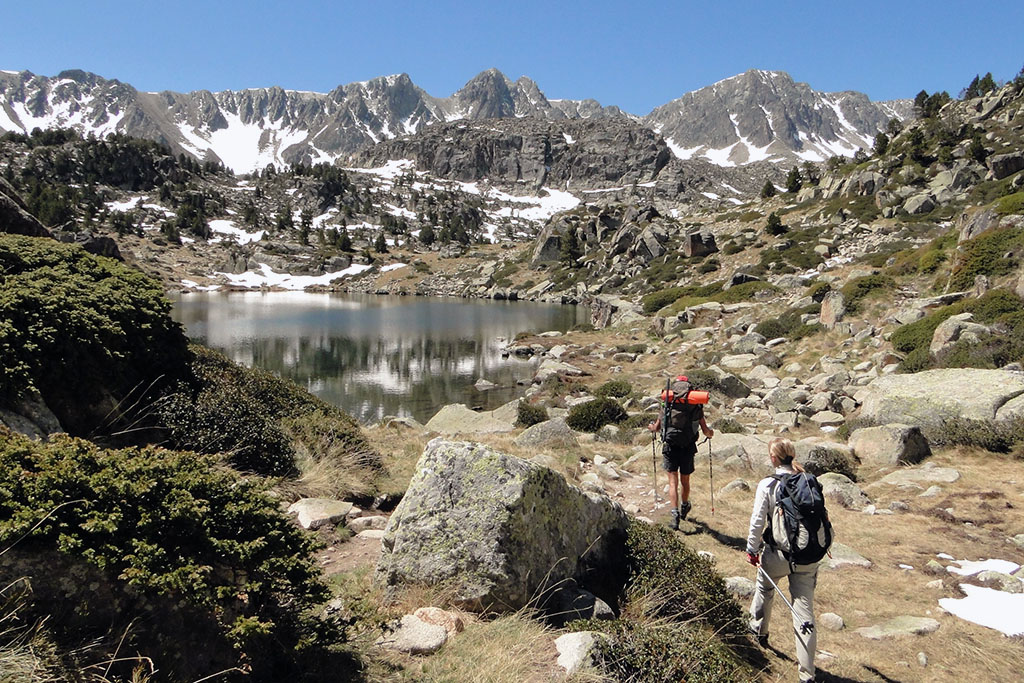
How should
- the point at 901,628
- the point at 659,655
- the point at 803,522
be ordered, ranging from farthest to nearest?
the point at 901,628 → the point at 803,522 → the point at 659,655

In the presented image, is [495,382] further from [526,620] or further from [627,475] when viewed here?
[526,620]

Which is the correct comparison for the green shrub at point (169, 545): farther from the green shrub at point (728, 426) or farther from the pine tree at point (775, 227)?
the pine tree at point (775, 227)

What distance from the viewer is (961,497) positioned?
906 cm

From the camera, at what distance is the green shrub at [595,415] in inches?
663

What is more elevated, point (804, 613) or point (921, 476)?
point (804, 613)

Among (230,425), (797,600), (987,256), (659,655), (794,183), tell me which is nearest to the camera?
(659,655)

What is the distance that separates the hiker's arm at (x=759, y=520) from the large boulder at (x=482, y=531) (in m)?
1.79

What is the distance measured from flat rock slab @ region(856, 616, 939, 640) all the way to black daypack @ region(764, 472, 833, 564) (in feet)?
5.55

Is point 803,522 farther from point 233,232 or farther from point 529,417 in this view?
point 233,232

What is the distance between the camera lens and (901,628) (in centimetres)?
579

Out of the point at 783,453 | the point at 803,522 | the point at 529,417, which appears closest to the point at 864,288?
the point at 529,417

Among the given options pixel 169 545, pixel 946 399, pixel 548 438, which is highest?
pixel 169 545

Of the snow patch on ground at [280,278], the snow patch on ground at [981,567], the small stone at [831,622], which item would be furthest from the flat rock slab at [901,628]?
the snow patch on ground at [280,278]

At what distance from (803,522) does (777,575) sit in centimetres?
77
